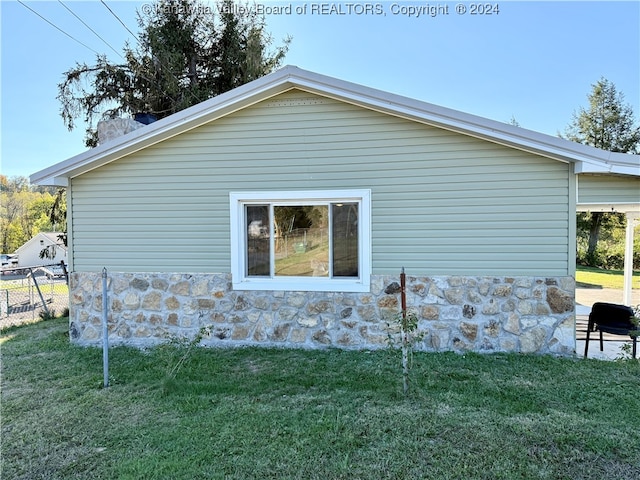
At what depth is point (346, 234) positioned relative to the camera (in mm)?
5262

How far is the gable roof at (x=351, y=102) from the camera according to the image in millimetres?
4348

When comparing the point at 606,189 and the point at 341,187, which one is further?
the point at 341,187

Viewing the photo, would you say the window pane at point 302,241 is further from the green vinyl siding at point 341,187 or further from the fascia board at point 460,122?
the fascia board at point 460,122

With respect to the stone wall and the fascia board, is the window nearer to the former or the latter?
the stone wall

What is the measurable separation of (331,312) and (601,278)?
1455 cm

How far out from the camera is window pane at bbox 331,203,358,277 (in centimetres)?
525

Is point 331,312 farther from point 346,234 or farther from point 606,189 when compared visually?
point 606,189

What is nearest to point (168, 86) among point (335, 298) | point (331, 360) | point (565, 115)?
point (335, 298)

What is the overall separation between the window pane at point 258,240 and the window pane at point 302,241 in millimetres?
137

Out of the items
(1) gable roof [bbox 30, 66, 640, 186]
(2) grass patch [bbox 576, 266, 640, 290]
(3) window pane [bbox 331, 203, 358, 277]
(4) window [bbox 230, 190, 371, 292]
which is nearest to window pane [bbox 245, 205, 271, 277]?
(4) window [bbox 230, 190, 371, 292]

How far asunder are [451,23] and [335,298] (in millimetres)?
5918

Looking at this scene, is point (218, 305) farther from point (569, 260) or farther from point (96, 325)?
point (569, 260)

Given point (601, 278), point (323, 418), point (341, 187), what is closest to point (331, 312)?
point (341, 187)

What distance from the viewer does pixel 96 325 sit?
19.1ft
